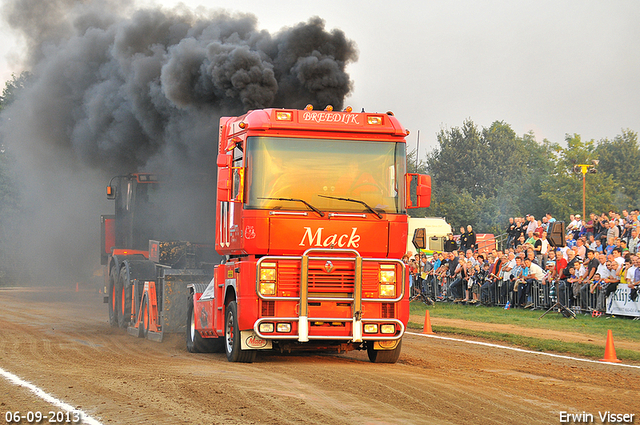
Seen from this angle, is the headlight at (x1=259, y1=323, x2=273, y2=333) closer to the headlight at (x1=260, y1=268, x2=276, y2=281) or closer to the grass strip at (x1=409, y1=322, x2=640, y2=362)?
the headlight at (x1=260, y1=268, x2=276, y2=281)

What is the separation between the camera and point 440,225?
3872cm

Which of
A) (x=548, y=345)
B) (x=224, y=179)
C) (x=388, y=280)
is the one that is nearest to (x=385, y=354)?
(x=388, y=280)

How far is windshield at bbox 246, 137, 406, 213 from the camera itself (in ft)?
33.4

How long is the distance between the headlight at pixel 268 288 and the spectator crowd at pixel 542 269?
5613 mm

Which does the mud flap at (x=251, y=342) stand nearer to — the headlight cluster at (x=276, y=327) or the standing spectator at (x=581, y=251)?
the headlight cluster at (x=276, y=327)

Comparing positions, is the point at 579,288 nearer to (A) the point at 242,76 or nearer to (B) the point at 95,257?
(A) the point at 242,76

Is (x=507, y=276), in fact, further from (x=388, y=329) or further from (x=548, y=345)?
(x=388, y=329)

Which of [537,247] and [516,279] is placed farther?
[537,247]

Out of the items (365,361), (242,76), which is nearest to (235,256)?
(365,361)

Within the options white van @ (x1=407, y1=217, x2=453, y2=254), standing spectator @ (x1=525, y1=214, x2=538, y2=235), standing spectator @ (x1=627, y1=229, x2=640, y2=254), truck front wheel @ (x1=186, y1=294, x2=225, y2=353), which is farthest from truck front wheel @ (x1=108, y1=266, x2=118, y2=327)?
white van @ (x1=407, y1=217, x2=453, y2=254)

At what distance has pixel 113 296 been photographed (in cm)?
1795

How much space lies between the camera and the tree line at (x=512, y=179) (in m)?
60.8

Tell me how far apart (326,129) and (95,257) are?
2480cm

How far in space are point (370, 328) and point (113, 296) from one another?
935cm
